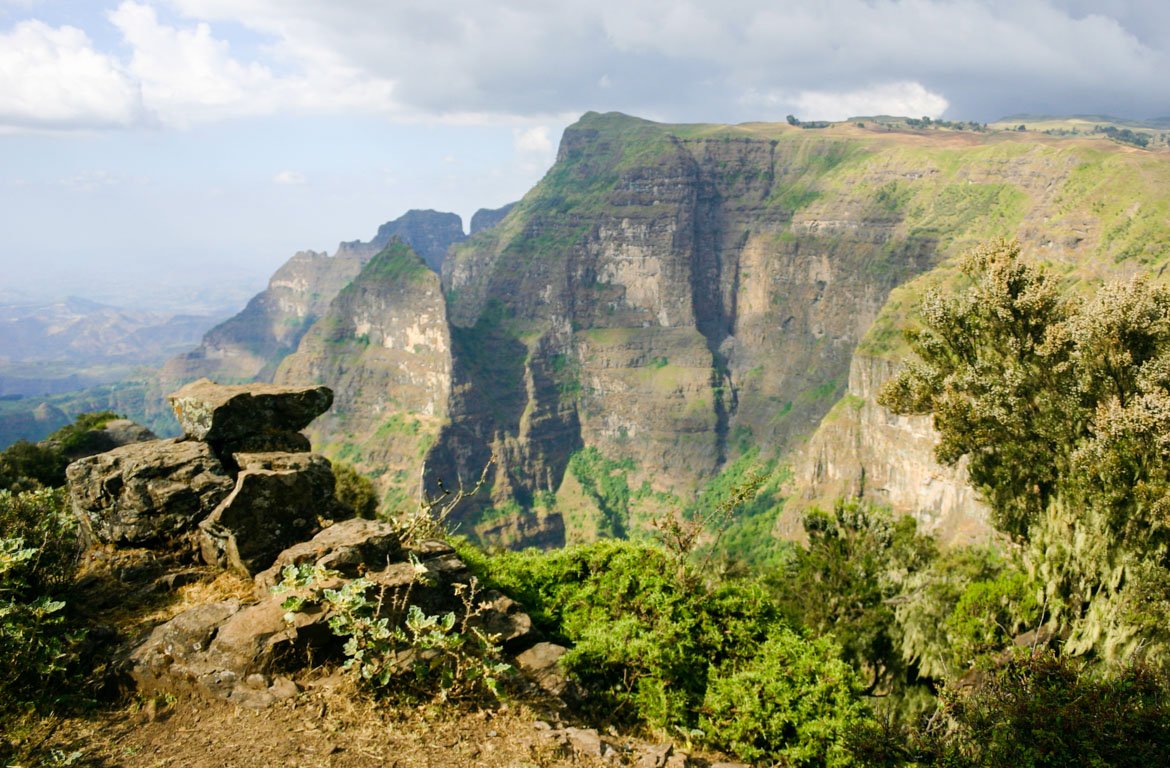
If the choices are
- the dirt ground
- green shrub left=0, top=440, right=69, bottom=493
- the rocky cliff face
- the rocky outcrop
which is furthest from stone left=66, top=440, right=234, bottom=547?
the rocky cliff face

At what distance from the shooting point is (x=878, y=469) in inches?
3661

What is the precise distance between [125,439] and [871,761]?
33.9 meters

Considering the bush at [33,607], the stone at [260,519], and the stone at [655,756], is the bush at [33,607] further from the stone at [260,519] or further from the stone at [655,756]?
the stone at [655,756]

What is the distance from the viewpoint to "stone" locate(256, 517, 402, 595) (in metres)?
10.0

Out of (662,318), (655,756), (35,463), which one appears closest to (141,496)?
(655,756)

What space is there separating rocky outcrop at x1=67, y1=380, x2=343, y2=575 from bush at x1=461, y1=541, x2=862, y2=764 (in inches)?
139

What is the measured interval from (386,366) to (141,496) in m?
140

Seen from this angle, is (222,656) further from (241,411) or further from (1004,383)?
(1004,383)

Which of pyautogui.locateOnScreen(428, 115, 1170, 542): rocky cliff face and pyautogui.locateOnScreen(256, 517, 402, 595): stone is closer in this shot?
pyautogui.locateOnScreen(256, 517, 402, 595): stone

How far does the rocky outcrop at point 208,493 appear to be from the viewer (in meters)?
11.3

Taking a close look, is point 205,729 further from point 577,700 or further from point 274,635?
point 577,700

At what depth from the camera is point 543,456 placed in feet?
481

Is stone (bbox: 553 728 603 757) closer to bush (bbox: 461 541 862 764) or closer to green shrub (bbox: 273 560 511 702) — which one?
green shrub (bbox: 273 560 511 702)

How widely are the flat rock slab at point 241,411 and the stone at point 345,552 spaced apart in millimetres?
3710
